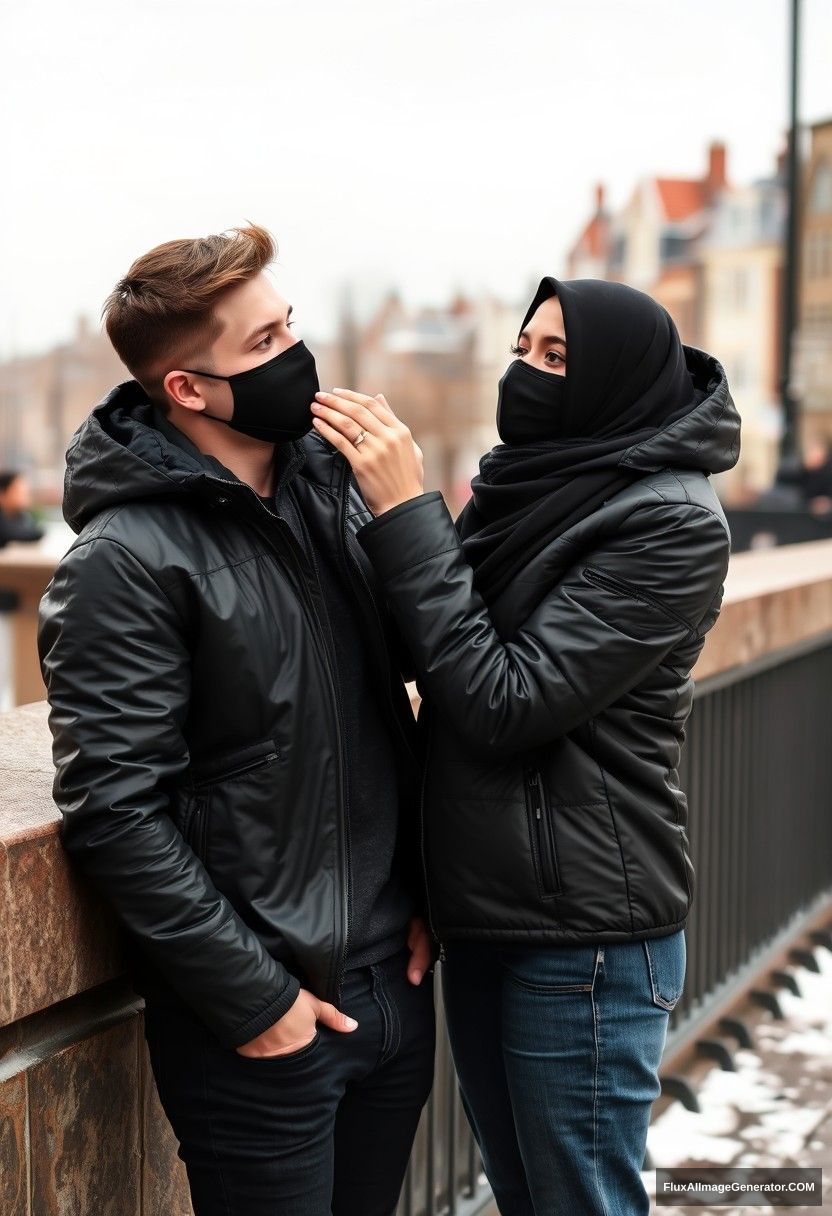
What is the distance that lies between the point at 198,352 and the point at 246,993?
0.88 meters

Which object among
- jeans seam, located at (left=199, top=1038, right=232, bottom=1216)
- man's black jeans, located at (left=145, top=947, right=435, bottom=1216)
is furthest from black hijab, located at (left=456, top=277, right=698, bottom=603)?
jeans seam, located at (left=199, top=1038, right=232, bottom=1216)

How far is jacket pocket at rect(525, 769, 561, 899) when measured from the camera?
218cm

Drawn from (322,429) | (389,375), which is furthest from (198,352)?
(389,375)

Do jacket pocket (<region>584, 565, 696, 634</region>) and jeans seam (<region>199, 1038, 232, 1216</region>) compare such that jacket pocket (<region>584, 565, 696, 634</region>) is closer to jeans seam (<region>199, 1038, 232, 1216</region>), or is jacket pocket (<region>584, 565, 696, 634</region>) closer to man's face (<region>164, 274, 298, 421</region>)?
man's face (<region>164, 274, 298, 421</region>)

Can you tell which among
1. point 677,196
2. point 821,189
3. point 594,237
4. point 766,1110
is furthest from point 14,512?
point 677,196

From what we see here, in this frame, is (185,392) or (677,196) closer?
(185,392)

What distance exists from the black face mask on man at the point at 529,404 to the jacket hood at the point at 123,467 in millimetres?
477

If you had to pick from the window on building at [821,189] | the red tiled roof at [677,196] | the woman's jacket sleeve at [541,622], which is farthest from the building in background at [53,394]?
the red tiled roof at [677,196]

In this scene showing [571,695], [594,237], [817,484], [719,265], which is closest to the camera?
[571,695]

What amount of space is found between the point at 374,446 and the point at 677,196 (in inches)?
3199

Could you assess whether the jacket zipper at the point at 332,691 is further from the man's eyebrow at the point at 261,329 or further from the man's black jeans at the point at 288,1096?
the man's eyebrow at the point at 261,329

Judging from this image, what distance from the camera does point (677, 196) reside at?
7919 cm

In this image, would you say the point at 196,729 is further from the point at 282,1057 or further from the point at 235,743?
the point at 282,1057

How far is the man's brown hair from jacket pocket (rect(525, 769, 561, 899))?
2.58ft
